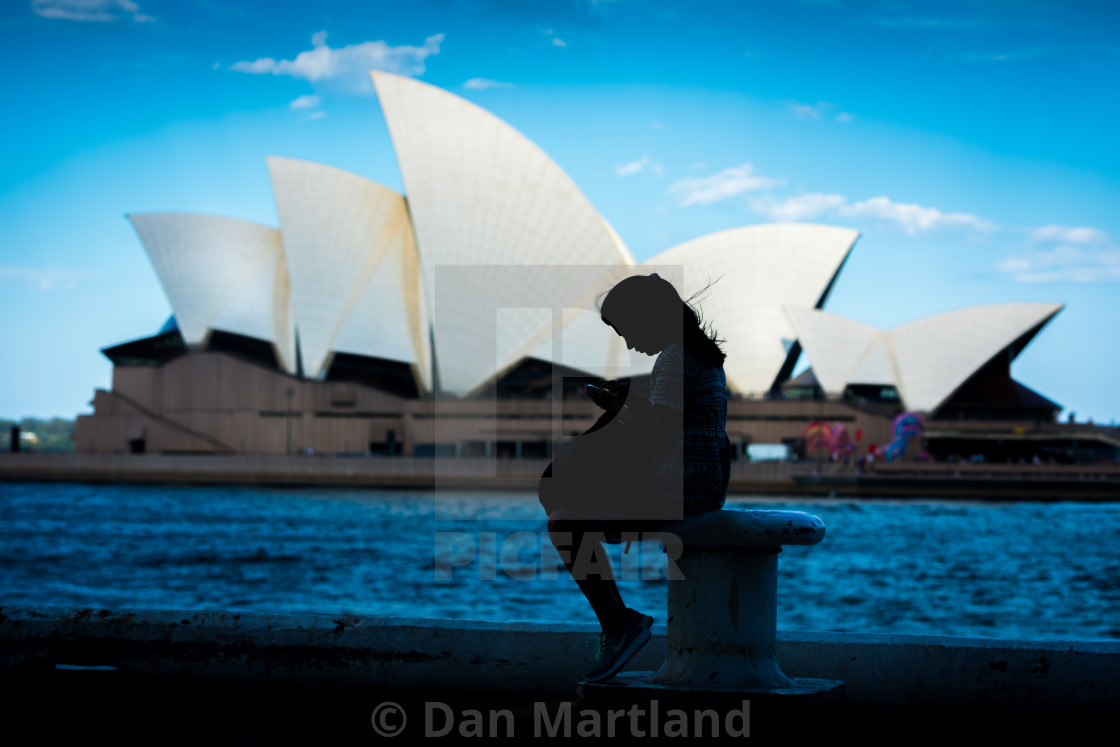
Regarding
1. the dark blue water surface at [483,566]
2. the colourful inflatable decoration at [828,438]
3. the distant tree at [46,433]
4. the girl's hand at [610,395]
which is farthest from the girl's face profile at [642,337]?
the distant tree at [46,433]

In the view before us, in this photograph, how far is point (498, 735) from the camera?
115 inches

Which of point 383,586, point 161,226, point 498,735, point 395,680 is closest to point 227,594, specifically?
point 383,586

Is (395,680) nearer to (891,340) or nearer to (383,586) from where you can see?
(383,586)

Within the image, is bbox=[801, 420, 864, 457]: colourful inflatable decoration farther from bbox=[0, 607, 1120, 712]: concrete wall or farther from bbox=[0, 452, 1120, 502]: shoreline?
bbox=[0, 607, 1120, 712]: concrete wall

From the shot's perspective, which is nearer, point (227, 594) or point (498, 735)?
point (498, 735)

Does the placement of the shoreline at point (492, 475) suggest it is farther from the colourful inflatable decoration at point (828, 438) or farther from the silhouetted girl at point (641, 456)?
the silhouetted girl at point (641, 456)

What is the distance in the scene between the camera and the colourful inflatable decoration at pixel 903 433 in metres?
40.2

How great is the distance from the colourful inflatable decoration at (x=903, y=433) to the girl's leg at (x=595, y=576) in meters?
39.0

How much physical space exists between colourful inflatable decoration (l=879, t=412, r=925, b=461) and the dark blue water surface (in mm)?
11360

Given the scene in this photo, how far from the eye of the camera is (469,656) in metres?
3.67

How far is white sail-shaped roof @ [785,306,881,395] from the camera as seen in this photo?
44344 mm

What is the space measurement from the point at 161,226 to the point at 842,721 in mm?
44458

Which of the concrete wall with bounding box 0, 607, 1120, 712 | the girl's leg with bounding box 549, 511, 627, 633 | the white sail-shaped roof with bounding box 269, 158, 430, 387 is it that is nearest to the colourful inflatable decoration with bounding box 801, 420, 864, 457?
the white sail-shaped roof with bounding box 269, 158, 430, 387

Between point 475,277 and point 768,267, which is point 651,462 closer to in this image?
point 475,277
